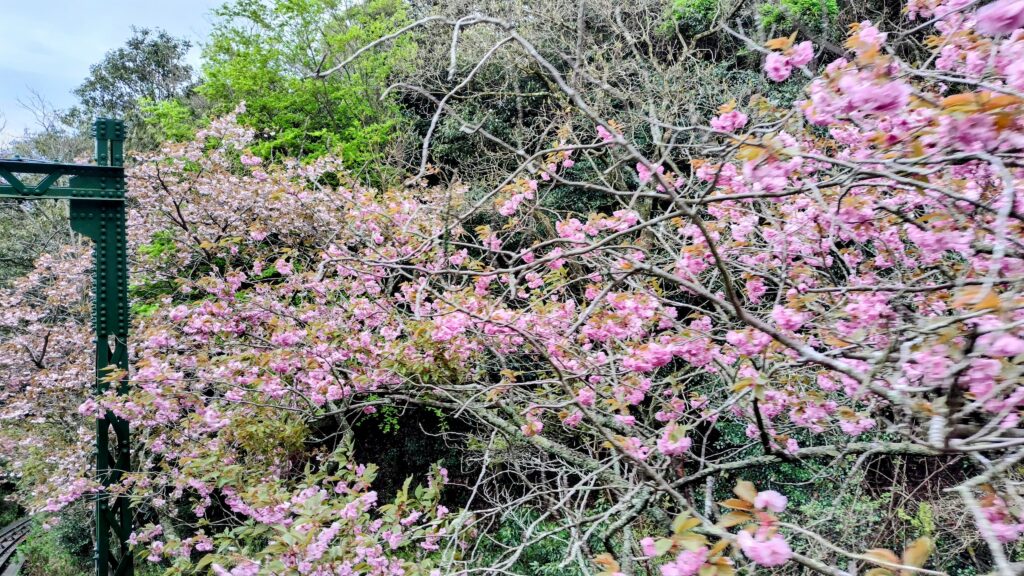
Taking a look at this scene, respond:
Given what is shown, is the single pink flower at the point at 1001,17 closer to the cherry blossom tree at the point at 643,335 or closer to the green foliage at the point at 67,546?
the cherry blossom tree at the point at 643,335

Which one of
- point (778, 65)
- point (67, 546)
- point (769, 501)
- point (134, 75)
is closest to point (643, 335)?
point (778, 65)

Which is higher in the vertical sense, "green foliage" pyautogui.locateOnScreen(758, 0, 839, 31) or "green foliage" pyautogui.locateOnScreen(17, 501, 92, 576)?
"green foliage" pyautogui.locateOnScreen(758, 0, 839, 31)

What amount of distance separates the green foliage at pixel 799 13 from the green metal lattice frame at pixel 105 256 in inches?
296

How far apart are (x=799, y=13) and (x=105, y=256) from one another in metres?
8.18

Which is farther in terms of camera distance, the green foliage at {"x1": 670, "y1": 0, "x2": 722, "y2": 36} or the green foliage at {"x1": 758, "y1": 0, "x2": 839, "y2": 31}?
the green foliage at {"x1": 670, "y1": 0, "x2": 722, "y2": 36}

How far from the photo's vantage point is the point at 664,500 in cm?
309

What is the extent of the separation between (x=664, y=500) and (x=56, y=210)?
12509 mm

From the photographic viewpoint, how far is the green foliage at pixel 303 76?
375 inches

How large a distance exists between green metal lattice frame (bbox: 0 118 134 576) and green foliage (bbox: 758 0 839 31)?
7.53m

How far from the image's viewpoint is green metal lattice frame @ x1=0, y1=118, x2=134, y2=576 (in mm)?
4082

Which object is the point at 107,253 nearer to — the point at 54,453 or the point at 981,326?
the point at 54,453

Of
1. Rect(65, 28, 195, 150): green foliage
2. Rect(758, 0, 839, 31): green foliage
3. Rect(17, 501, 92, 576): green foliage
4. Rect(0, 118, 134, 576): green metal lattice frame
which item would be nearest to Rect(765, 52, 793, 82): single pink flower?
Rect(0, 118, 134, 576): green metal lattice frame

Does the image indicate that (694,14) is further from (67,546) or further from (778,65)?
(67,546)

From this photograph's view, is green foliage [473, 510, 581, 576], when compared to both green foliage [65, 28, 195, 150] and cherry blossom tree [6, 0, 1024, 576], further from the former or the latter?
green foliage [65, 28, 195, 150]
